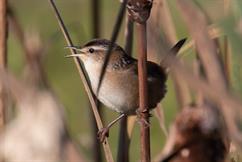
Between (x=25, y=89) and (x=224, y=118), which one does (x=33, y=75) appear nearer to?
(x=25, y=89)

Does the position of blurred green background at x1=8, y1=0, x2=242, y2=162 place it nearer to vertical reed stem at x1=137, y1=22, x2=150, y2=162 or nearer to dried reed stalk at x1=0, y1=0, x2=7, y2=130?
dried reed stalk at x1=0, y1=0, x2=7, y2=130

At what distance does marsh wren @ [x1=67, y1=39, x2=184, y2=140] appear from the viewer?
331 cm

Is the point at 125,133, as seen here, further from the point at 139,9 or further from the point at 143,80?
the point at 139,9

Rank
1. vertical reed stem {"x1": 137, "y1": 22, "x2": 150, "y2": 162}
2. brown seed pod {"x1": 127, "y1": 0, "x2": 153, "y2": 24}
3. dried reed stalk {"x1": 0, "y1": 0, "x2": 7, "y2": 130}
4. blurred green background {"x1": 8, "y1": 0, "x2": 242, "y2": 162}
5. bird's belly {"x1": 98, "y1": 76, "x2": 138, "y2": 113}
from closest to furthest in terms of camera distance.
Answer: brown seed pod {"x1": 127, "y1": 0, "x2": 153, "y2": 24} < vertical reed stem {"x1": 137, "y1": 22, "x2": 150, "y2": 162} < dried reed stalk {"x1": 0, "y1": 0, "x2": 7, "y2": 130} < bird's belly {"x1": 98, "y1": 76, "x2": 138, "y2": 113} < blurred green background {"x1": 8, "y1": 0, "x2": 242, "y2": 162}

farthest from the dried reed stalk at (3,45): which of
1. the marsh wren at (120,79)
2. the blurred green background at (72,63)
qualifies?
the blurred green background at (72,63)

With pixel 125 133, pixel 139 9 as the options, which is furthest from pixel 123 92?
pixel 139 9

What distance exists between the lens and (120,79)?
136 inches

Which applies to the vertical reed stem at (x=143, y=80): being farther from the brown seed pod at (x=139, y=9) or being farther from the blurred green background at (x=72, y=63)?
the blurred green background at (x=72, y=63)

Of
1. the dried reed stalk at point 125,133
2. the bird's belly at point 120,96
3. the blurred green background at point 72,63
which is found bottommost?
the blurred green background at point 72,63

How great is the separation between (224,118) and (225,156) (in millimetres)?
320

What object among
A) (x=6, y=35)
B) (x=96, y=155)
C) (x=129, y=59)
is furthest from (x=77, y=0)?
(x=96, y=155)

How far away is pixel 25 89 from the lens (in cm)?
157

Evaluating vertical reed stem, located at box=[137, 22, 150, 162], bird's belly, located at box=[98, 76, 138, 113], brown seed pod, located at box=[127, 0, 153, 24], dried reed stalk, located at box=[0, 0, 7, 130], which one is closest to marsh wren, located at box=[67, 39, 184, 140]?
bird's belly, located at box=[98, 76, 138, 113]

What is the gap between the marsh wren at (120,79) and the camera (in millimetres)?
3314
